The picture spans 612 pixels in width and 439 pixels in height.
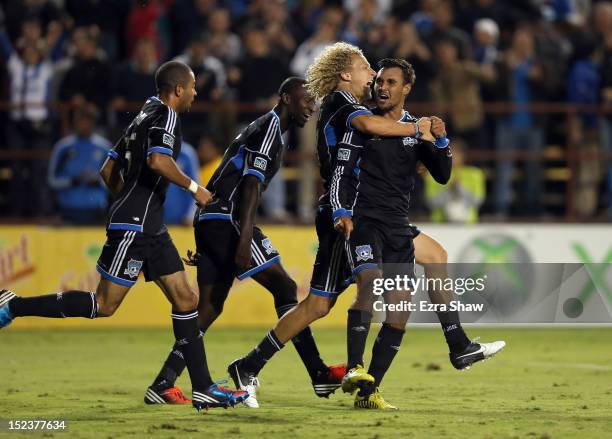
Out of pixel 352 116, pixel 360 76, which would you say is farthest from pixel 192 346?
pixel 360 76

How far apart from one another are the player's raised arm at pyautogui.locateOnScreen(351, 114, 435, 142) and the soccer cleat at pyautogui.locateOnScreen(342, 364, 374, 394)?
5.37ft

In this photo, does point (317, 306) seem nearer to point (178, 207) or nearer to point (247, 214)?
point (247, 214)

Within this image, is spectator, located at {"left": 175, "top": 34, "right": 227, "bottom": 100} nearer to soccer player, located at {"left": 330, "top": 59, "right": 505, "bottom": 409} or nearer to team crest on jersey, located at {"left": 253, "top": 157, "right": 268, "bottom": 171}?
team crest on jersey, located at {"left": 253, "top": 157, "right": 268, "bottom": 171}

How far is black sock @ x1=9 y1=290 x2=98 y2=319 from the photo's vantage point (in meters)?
9.06

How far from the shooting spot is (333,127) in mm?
9203

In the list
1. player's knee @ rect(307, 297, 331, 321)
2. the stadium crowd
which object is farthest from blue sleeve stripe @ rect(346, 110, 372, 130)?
the stadium crowd

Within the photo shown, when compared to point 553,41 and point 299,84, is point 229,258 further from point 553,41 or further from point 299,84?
point 553,41

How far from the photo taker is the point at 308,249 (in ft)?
53.9

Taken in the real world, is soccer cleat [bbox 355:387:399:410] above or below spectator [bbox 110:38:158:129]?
below

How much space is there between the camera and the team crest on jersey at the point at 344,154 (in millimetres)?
9023

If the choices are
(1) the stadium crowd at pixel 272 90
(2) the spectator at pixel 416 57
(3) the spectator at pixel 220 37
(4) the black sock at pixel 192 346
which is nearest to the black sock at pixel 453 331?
(4) the black sock at pixel 192 346

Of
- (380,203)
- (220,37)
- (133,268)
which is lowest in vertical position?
(133,268)

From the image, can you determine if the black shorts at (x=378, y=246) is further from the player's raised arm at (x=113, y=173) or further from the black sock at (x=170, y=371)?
the player's raised arm at (x=113, y=173)

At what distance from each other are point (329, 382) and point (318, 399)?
0.95 ft
